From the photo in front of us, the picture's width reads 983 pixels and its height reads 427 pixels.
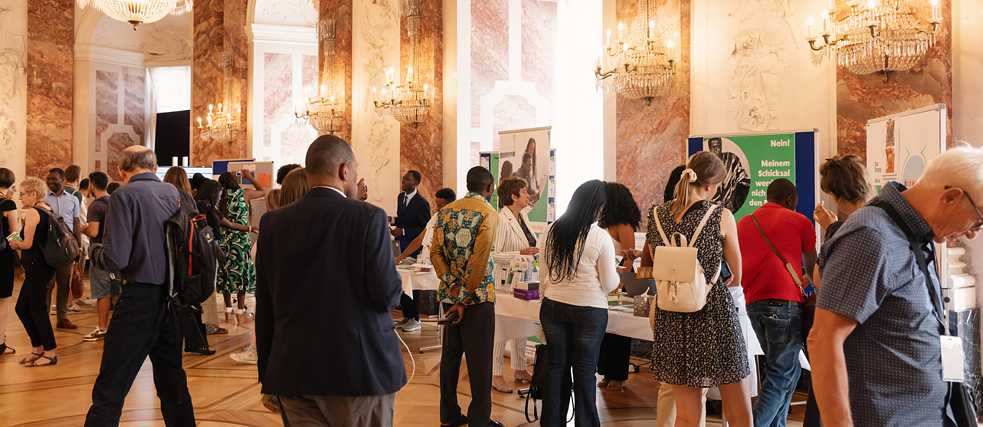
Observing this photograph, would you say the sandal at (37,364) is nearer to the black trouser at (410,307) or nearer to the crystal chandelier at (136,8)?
the black trouser at (410,307)

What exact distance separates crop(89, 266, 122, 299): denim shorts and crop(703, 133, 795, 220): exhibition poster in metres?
6.19

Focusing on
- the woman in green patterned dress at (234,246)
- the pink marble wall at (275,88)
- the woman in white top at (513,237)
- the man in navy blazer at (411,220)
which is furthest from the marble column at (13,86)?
the woman in white top at (513,237)

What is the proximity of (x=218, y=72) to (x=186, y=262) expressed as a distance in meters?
11.2

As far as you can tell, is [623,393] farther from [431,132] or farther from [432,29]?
[432,29]

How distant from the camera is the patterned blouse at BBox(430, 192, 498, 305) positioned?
3820 millimetres

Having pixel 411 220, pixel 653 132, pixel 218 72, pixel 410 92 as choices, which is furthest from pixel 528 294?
pixel 218 72

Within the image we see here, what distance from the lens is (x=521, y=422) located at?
14.3 feet

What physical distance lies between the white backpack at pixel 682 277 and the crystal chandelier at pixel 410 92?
6.36 m

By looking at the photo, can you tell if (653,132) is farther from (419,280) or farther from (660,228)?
(660,228)

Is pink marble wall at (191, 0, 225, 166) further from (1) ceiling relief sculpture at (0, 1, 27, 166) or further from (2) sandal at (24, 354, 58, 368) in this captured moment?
(2) sandal at (24, 354, 58, 368)

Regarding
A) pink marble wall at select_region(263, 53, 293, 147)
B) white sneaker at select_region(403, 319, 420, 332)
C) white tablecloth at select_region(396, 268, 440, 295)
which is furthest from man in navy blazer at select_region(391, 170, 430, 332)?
pink marble wall at select_region(263, 53, 293, 147)

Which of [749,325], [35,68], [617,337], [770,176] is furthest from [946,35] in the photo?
[35,68]

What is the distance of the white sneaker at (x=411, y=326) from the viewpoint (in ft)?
24.7

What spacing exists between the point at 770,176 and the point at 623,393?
2057mm
